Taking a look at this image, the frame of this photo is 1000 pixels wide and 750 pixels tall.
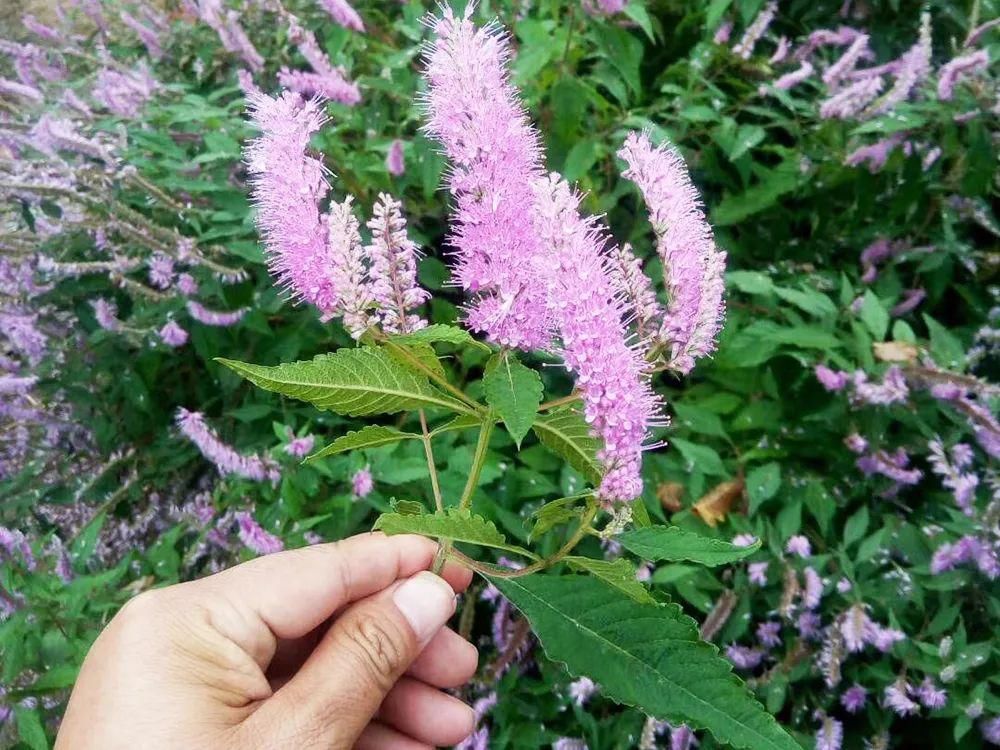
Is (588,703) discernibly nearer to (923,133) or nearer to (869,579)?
(869,579)

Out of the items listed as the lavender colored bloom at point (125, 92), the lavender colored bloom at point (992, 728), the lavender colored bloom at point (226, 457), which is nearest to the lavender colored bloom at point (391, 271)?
the lavender colored bloom at point (226, 457)

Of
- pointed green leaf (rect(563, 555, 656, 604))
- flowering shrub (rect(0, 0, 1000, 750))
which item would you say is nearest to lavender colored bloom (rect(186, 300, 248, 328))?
flowering shrub (rect(0, 0, 1000, 750))

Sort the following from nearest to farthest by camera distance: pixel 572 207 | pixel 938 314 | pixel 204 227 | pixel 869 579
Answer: pixel 572 207 → pixel 869 579 → pixel 204 227 → pixel 938 314

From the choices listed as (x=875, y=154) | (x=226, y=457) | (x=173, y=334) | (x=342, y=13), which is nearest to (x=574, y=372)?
(x=226, y=457)

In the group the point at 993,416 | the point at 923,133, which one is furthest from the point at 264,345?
the point at 923,133

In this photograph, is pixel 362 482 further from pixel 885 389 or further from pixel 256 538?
pixel 885 389

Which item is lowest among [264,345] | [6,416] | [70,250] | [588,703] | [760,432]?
[588,703]

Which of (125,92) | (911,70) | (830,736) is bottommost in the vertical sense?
(830,736)
